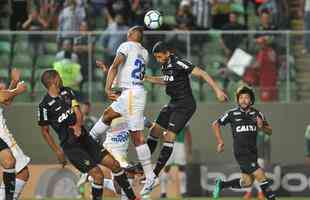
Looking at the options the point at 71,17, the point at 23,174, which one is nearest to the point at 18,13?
the point at 71,17

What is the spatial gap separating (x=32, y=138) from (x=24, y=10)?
128 inches

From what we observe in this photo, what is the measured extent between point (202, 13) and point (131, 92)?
8.61 m

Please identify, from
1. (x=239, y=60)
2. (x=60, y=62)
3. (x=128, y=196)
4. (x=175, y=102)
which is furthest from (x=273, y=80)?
(x=128, y=196)

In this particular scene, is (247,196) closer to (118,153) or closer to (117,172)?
(118,153)

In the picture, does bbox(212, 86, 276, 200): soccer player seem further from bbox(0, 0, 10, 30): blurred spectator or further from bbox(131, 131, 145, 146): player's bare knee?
bbox(0, 0, 10, 30): blurred spectator

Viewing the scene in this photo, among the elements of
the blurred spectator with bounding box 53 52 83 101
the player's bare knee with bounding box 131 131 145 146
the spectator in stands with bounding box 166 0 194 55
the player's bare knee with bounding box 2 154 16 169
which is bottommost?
the player's bare knee with bounding box 2 154 16 169

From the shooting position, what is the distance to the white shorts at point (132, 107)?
20906mm

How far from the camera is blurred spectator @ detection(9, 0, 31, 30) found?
28.8 m

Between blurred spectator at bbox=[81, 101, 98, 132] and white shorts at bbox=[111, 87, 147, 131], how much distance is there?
5.14 meters

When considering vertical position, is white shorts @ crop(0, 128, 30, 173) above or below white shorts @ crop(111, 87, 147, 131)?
below

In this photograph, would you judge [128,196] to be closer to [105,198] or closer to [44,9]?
[105,198]

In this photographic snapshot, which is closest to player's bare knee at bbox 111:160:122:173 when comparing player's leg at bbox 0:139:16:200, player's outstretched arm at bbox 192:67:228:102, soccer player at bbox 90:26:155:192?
soccer player at bbox 90:26:155:192

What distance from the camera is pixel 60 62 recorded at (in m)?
26.6

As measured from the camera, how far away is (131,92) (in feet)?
68.9
